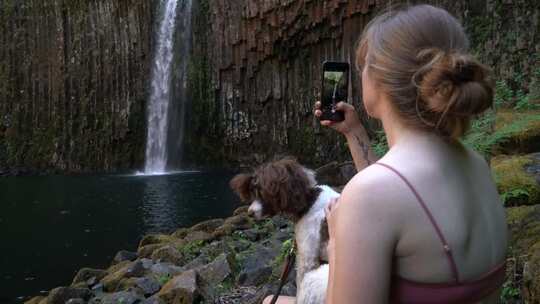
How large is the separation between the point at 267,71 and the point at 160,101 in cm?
516

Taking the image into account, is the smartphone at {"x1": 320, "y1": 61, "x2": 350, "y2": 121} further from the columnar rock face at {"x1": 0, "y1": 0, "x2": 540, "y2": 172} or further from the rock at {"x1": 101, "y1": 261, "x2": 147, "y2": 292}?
the columnar rock face at {"x1": 0, "y1": 0, "x2": 540, "y2": 172}

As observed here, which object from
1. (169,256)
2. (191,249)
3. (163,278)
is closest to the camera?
(163,278)

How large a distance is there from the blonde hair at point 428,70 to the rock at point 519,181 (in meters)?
2.90

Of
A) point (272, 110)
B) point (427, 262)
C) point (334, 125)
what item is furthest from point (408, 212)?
point (272, 110)

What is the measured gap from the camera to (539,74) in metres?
9.62

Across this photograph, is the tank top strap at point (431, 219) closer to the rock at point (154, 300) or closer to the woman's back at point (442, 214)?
the woman's back at point (442, 214)

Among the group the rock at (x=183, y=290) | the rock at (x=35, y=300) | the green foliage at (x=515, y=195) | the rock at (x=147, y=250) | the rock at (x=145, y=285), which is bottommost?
the rock at (x=35, y=300)

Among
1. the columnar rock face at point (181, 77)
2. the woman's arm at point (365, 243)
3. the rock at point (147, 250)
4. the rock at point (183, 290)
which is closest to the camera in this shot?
the woman's arm at point (365, 243)

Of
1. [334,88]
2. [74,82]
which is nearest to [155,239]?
[334,88]

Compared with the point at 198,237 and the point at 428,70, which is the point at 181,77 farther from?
the point at 428,70

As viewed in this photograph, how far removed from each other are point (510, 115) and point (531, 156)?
1716 mm

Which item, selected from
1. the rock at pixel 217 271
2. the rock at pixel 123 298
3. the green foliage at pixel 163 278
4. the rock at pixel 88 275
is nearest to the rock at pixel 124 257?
the rock at pixel 88 275

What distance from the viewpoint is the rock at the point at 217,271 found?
557cm

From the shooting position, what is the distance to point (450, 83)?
50.6 inches
